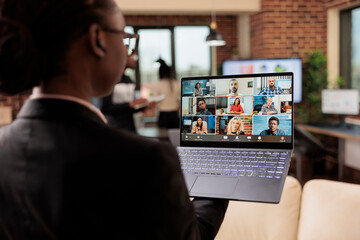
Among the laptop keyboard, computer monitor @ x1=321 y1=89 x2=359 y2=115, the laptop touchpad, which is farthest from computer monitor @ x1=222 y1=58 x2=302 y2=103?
the laptop touchpad

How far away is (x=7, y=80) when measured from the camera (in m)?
0.67

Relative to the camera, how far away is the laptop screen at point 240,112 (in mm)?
1263

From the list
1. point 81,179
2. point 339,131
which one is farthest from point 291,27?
point 81,179

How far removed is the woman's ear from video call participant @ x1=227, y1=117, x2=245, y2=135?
2.23ft

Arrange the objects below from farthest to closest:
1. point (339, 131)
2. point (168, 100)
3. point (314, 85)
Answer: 1. point (314, 85)
2. point (168, 100)
3. point (339, 131)

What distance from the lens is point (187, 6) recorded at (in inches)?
220

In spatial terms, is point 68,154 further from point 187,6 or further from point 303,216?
point 187,6

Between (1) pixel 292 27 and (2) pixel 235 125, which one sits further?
(1) pixel 292 27

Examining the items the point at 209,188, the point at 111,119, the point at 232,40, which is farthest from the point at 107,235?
the point at 232,40

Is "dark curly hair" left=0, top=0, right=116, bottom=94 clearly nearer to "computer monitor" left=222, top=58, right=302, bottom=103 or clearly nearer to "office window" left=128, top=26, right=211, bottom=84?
"computer monitor" left=222, top=58, right=302, bottom=103

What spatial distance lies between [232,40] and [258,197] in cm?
690

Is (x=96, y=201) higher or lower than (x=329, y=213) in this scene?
higher

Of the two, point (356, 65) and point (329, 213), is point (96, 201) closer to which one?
point (329, 213)

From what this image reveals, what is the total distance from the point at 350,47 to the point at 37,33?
5678 mm
